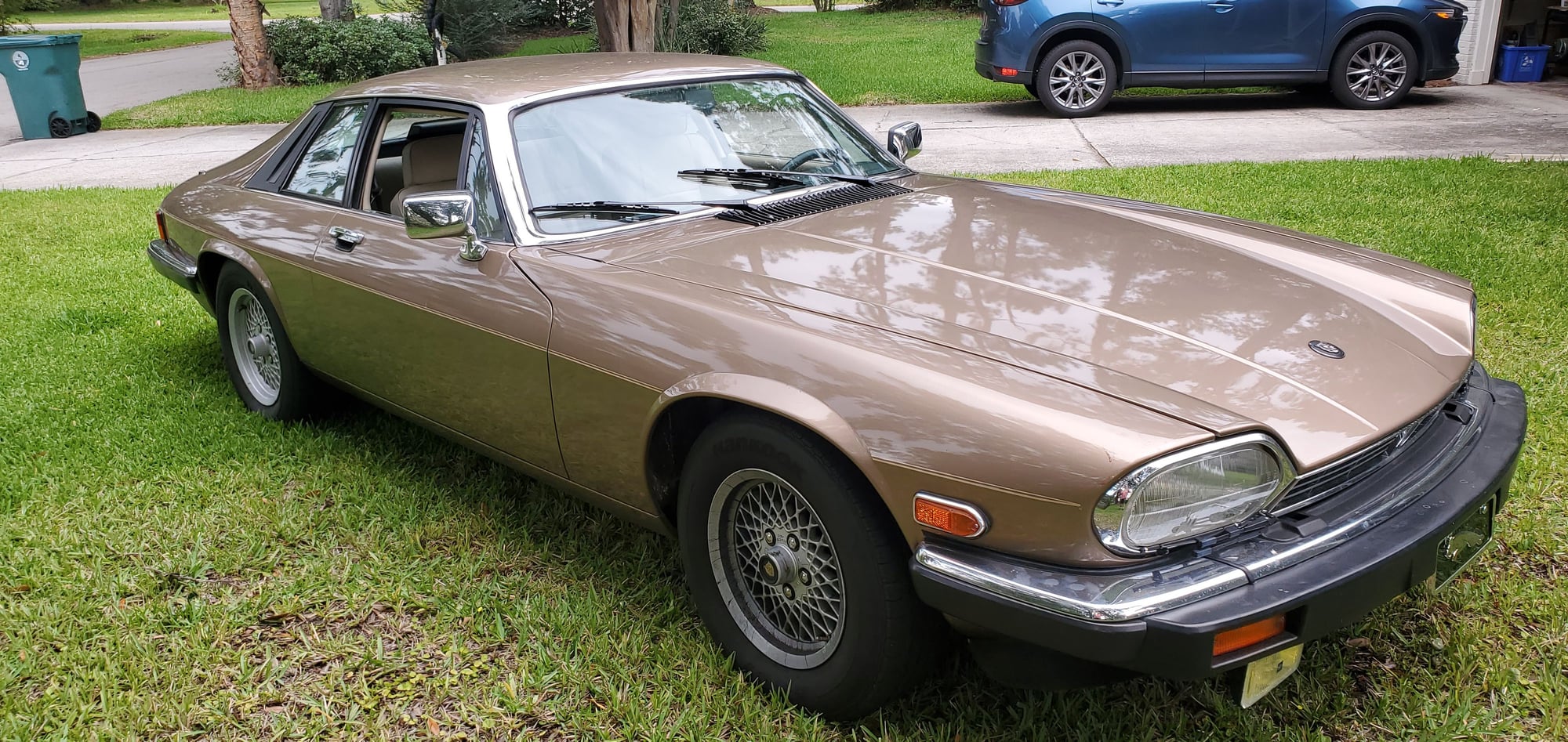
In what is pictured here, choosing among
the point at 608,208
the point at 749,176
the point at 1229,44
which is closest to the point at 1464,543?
the point at 749,176

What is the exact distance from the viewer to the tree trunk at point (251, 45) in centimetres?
1502

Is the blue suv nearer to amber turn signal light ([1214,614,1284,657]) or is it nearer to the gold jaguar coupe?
the gold jaguar coupe

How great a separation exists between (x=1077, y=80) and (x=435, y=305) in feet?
28.1

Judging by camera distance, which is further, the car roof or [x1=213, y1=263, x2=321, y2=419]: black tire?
[x1=213, y1=263, x2=321, y2=419]: black tire

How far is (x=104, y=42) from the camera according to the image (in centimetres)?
2636

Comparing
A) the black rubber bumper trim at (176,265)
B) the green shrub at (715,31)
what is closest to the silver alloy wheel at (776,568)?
the black rubber bumper trim at (176,265)

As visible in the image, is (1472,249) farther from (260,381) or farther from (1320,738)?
(260,381)

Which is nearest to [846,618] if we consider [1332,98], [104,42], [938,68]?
[1332,98]

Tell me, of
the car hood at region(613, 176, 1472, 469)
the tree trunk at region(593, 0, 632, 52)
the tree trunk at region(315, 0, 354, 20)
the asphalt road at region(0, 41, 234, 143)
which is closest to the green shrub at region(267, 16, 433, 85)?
the asphalt road at region(0, 41, 234, 143)

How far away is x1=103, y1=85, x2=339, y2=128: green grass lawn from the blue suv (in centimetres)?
752

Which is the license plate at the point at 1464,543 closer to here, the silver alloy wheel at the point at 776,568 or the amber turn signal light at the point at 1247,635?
the amber turn signal light at the point at 1247,635

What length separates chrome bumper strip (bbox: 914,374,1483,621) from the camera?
6.38ft

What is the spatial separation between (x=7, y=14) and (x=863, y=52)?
15531 millimetres

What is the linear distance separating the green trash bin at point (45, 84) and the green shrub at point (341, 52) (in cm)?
313
